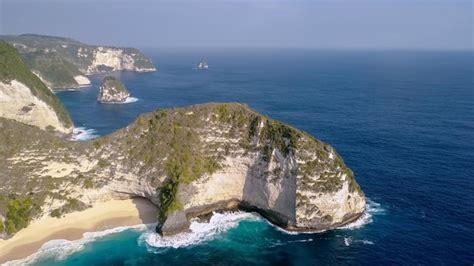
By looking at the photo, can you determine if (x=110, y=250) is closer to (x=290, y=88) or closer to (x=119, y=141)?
(x=119, y=141)

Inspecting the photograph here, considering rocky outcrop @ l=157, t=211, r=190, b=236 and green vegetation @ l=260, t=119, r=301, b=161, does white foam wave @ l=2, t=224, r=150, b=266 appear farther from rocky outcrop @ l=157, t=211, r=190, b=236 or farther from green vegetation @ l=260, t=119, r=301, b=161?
green vegetation @ l=260, t=119, r=301, b=161

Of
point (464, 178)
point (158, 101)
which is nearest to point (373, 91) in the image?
point (158, 101)

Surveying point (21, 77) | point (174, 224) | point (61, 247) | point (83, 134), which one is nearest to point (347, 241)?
point (174, 224)

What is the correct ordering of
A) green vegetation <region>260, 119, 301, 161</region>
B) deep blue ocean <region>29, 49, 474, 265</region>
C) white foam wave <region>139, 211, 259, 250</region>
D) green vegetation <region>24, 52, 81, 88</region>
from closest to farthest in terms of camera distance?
deep blue ocean <region>29, 49, 474, 265</region> < white foam wave <region>139, 211, 259, 250</region> < green vegetation <region>260, 119, 301, 161</region> < green vegetation <region>24, 52, 81, 88</region>

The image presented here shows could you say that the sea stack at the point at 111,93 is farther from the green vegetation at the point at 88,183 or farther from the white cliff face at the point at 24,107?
the green vegetation at the point at 88,183

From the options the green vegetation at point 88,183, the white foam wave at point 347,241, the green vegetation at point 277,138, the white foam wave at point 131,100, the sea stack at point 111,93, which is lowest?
→ the white foam wave at point 347,241

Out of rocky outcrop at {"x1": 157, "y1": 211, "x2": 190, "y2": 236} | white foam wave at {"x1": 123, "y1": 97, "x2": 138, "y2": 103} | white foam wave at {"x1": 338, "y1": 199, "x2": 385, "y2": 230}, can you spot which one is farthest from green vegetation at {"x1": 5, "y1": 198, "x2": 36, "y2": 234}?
white foam wave at {"x1": 123, "y1": 97, "x2": 138, "y2": 103}

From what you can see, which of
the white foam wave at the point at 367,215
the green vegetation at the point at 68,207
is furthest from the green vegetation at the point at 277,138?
the green vegetation at the point at 68,207
